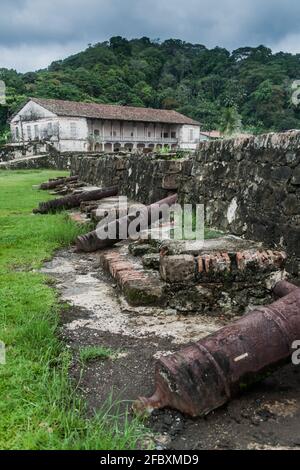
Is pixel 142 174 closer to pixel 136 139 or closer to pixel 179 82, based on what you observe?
pixel 136 139

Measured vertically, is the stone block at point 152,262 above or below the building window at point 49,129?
below

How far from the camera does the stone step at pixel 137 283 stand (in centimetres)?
383

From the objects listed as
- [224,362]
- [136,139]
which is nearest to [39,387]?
[224,362]

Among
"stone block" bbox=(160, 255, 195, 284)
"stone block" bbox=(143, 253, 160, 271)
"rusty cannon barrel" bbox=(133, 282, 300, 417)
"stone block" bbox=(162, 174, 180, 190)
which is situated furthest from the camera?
"stone block" bbox=(162, 174, 180, 190)

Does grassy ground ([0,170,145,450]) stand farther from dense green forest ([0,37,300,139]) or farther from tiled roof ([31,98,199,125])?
dense green forest ([0,37,300,139])

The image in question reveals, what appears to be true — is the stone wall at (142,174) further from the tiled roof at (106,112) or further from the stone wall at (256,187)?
the tiled roof at (106,112)

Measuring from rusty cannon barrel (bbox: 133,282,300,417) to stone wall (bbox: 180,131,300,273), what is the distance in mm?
1296

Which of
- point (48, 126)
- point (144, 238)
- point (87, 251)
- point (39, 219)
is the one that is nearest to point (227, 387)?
point (144, 238)

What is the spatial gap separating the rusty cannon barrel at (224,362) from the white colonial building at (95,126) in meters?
39.1

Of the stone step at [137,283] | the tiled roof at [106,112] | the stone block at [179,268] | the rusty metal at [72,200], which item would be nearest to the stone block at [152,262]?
the stone step at [137,283]

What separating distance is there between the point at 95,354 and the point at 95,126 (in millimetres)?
46593

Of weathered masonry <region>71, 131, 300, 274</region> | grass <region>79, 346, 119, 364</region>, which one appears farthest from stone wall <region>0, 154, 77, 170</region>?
grass <region>79, 346, 119, 364</region>

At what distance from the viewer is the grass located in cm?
295

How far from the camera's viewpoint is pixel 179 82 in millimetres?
88688
